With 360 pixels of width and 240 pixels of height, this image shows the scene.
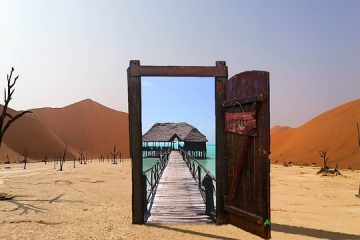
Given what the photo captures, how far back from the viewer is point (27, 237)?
25.9 feet

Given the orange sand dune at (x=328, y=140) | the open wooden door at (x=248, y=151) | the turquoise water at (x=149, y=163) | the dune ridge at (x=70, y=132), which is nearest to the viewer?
the open wooden door at (x=248, y=151)

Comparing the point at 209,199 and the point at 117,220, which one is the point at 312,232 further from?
the point at 117,220

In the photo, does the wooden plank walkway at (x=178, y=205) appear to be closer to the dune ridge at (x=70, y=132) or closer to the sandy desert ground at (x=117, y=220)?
the sandy desert ground at (x=117, y=220)

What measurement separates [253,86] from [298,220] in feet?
19.3

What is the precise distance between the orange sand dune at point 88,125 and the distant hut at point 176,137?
45956mm

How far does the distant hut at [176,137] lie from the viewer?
5888 cm

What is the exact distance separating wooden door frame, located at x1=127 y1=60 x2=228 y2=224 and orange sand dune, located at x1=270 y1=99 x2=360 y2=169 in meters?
48.1

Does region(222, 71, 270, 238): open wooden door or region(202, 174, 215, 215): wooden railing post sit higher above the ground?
region(222, 71, 270, 238): open wooden door

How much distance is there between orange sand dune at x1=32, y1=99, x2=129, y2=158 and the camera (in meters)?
118

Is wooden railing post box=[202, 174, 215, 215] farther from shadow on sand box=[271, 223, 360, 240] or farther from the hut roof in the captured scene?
the hut roof

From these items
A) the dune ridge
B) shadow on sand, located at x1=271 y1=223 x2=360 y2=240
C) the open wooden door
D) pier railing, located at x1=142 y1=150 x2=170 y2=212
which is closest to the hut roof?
the dune ridge

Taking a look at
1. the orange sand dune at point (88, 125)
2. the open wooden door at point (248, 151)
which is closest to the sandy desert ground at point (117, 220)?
the open wooden door at point (248, 151)

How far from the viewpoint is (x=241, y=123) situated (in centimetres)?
660

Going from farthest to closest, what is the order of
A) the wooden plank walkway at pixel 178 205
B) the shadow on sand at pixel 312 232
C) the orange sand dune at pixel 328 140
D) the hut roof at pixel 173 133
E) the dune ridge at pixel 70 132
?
the dune ridge at pixel 70 132, the orange sand dune at pixel 328 140, the hut roof at pixel 173 133, the wooden plank walkway at pixel 178 205, the shadow on sand at pixel 312 232
